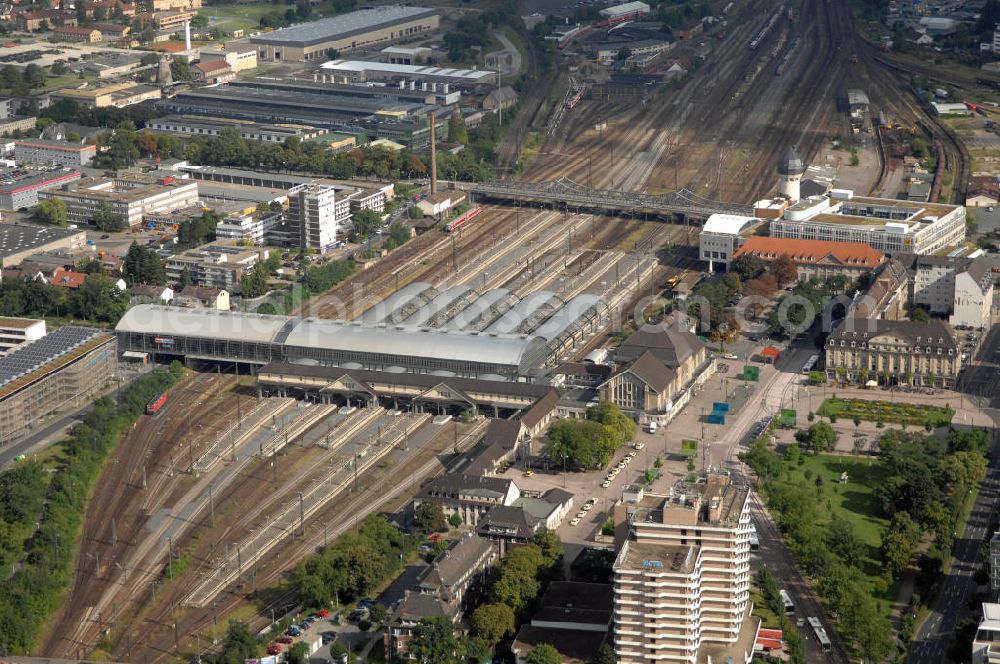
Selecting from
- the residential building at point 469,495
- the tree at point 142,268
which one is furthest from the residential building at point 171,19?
the residential building at point 469,495

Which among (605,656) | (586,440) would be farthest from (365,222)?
(605,656)

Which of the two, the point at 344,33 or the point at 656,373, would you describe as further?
the point at 344,33

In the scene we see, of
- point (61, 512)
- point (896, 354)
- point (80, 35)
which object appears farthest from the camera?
point (80, 35)

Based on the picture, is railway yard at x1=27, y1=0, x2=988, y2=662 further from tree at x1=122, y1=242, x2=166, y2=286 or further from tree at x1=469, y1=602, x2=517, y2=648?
tree at x1=122, y1=242, x2=166, y2=286

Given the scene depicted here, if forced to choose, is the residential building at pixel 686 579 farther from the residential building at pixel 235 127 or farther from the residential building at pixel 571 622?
the residential building at pixel 235 127

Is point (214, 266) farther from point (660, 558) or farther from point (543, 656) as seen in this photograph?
point (660, 558)

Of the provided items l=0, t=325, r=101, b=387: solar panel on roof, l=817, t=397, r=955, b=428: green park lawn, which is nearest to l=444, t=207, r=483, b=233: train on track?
l=0, t=325, r=101, b=387: solar panel on roof
